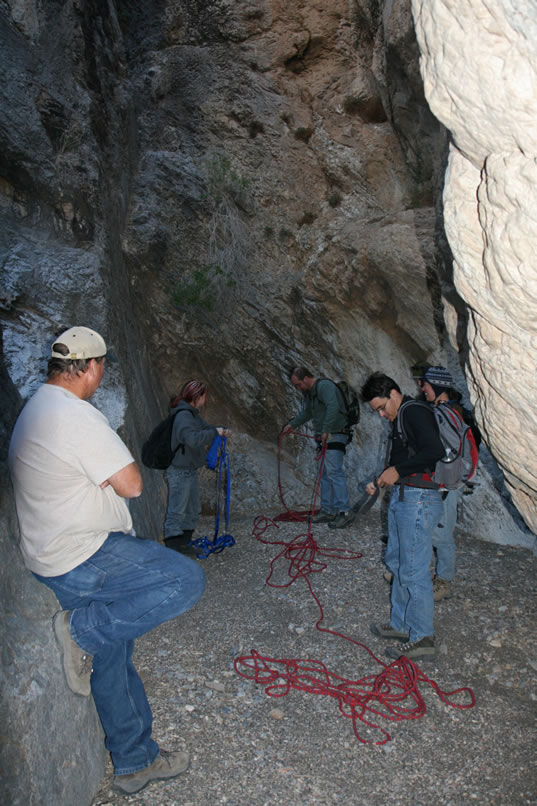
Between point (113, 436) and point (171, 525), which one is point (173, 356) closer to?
point (171, 525)

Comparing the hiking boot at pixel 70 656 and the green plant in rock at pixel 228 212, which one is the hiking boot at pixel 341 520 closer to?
the green plant in rock at pixel 228 212

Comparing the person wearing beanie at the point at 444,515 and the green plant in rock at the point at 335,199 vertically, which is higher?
the green plant in rock at the point at 335,199

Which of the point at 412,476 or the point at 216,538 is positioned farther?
the point at 216,538

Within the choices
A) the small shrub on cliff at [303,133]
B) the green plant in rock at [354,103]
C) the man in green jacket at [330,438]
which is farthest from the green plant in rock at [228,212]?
the man in green jacket at [330,438]

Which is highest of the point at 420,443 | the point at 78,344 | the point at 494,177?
the point at 494,177

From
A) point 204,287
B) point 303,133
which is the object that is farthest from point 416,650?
point 303,133

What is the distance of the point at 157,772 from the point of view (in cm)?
277

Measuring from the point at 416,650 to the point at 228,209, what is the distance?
758 cm

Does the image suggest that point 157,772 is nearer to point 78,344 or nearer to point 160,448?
point 78,344

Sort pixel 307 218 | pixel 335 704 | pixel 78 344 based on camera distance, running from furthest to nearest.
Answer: pixel 307 218
pixel 335 704
pixel 78 344

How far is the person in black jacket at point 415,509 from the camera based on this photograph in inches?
152

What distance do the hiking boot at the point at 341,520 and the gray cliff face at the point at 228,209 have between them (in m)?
1.31

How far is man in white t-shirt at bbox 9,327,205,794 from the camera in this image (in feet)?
7.71

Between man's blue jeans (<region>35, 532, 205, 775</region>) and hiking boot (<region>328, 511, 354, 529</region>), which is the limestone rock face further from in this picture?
hiking boot (<region>328, 511, 354, 529</region>)
